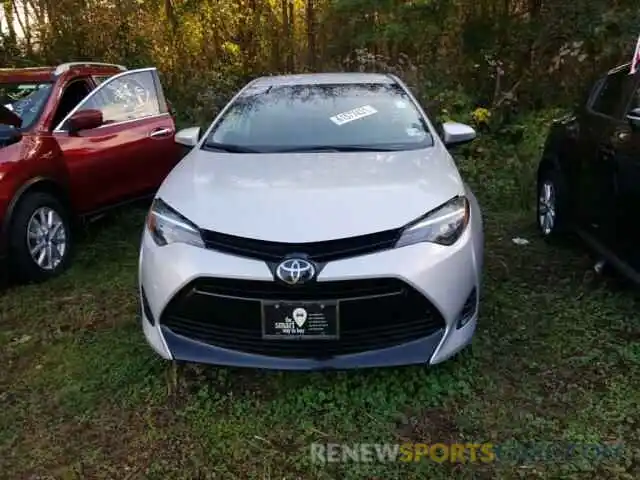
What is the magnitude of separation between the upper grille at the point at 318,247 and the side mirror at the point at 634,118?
5.31 ft

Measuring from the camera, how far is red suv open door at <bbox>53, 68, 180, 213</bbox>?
5.05m

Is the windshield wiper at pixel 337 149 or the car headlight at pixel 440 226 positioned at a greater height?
the windshield wiper at pixel 337 149

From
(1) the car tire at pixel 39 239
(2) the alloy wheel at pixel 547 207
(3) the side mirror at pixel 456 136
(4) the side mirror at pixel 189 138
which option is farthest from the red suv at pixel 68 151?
(2) the alloy wheel at pixel 547 207

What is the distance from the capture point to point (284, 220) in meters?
2.98

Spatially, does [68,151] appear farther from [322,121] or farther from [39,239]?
[322,121]

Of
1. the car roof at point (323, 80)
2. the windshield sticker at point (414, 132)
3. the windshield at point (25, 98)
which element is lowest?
the windshield sticker at point (414, 132)

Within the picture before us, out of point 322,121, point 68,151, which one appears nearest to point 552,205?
point 322,121

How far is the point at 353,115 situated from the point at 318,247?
1547mm

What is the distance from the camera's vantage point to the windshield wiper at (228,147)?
3.93 meters

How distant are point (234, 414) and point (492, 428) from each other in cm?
114

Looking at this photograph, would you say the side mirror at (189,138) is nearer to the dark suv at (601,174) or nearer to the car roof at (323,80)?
the car roof at (323,80)

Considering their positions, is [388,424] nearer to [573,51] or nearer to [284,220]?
[284,220]

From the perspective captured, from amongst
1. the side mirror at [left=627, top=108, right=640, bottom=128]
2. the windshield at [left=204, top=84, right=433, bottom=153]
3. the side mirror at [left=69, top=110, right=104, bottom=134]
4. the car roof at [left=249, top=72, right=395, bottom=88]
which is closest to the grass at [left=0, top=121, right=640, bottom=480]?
the side mirror at [left=627, top=108, right=640, bottom=128]

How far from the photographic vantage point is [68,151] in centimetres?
497
